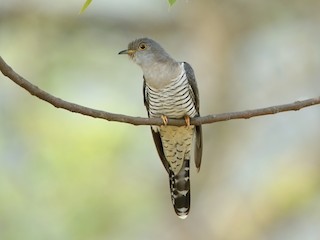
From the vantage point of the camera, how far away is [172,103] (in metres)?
4.22

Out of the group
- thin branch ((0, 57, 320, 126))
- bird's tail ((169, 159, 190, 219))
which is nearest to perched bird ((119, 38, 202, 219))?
bird's tail ((169, 159, 190, 219))

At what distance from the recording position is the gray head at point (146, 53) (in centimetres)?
440

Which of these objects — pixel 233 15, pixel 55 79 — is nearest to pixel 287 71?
pixel 233 15

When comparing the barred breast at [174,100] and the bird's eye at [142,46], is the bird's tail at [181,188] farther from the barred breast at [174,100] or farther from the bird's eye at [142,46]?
the bird's eye at [142,46]

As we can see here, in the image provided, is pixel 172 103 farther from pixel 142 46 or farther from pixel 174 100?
pixel 142 46

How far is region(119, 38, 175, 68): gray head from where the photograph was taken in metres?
4.40

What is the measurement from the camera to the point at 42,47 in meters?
7.81

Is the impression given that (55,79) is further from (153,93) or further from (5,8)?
(153,93)

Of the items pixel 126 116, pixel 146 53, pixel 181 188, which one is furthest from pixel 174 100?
pixel 126 116

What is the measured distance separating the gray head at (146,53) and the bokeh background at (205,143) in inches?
95.7

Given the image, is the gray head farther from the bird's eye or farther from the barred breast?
the barred breast

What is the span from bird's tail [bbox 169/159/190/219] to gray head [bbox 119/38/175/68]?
2.73ft

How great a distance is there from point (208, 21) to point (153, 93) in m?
3.51

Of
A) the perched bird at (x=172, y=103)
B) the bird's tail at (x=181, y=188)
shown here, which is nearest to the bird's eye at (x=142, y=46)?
the perched bird at (x=172, y=103)
